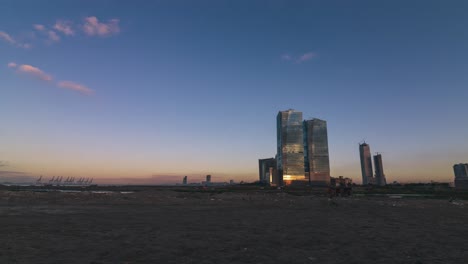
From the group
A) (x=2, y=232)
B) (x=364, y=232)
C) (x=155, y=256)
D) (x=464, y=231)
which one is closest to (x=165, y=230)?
(x=155, y=256)

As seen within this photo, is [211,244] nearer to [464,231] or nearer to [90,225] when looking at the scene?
[90,225]

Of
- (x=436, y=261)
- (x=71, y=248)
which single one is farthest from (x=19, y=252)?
(x=436, y=261)

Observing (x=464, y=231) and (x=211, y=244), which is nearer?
(x=211, y=244)

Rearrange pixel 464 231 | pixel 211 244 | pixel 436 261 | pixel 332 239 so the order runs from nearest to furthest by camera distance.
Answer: pixel 436 261 → pixel 211 244 → pixel 332 239 → pixel 464 231

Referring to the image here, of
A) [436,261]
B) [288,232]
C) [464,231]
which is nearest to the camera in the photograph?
[436,261]

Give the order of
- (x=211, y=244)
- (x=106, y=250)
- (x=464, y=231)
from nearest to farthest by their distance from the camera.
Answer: (x=106, y=250)
(x=211, y=244)
(x=464, y=231)

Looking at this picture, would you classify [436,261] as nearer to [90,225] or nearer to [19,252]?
[19,252]

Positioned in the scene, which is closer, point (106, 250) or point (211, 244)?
point (106, 250)

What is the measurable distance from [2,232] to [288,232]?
1652 centimetres

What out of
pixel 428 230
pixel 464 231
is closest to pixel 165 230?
pixel 428 230

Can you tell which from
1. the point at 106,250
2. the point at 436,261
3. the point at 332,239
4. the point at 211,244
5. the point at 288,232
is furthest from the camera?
the point at 288,232

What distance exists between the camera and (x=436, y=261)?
1116cm

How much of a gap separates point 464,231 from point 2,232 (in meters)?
28.3

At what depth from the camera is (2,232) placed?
16.5m
